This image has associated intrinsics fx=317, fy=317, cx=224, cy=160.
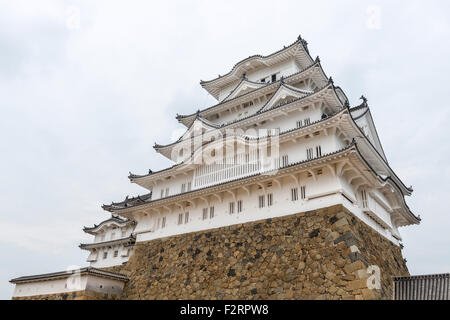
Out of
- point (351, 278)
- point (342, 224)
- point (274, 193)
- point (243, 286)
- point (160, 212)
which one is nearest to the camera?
point (351, 278)

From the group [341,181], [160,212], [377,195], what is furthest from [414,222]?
[160,212]

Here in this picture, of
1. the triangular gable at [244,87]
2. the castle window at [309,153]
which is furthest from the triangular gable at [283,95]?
the castle window at [309,153]

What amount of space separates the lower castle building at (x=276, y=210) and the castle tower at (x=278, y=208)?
0.05 meters

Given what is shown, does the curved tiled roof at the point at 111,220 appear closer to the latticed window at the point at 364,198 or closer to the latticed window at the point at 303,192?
→ the latticed window at the point at 303,192

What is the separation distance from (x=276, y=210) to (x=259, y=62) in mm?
13142

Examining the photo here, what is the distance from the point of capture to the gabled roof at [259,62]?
22406mm

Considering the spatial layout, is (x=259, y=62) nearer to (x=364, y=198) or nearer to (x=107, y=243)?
(x=364, y=198)

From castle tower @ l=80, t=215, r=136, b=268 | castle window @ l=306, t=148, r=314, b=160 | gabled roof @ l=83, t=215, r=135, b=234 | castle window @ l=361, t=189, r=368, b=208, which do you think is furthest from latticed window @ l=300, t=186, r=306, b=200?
gabled roof @ l=83, t=215, r=135, b=234

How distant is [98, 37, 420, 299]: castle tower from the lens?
12.8 meters

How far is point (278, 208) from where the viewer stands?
1484cm

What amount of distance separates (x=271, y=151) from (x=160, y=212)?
25.6ft

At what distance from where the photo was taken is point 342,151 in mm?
12859

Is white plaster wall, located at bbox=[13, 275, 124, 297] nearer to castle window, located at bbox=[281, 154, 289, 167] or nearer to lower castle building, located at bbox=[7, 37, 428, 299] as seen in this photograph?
lower castle building, located at bbox=[7, 37, 428, 299]
